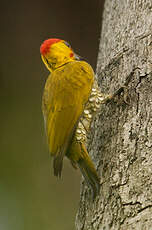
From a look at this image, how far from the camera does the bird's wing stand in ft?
8.55

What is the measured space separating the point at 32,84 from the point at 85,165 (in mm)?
2984

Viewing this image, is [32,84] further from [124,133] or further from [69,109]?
[124,133]

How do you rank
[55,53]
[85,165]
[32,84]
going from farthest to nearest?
[32,84] → [55,53] → [85,165]

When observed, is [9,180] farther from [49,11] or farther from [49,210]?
[49,11]

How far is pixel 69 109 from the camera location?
278 cm

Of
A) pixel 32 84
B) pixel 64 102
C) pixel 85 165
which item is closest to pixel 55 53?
pixel 64 102

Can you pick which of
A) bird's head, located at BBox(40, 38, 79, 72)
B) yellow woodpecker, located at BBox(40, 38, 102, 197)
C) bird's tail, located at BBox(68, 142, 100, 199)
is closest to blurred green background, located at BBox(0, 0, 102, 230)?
bird's head, located at BBox(40, 38, 79, 72)

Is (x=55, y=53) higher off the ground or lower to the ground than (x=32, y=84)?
higher

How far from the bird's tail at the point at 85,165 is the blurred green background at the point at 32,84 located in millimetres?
2383

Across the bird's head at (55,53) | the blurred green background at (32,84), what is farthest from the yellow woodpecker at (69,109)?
the blurred green background at (32,84)

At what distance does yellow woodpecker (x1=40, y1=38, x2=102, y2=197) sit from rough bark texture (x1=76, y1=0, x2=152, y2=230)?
8cm

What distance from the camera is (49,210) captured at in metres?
4.86

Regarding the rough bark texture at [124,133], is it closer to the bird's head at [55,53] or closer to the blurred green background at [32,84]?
the bird's head at [55,53]

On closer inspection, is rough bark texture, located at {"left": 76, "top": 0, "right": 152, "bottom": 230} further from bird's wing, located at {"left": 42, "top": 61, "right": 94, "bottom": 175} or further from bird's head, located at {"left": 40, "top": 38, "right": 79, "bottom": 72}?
bird's head, located at {"left": 40, "top": 38, "right": 79, "bottom": 72}
